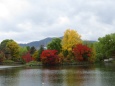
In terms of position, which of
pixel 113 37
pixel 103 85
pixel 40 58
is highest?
pixel 113 37

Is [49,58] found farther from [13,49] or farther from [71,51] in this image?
[13,49]

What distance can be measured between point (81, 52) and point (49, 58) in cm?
1018

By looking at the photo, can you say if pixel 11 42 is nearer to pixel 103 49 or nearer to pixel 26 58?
pixel 26 58

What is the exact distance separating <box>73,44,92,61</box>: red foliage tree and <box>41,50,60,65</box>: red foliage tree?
19.6ft

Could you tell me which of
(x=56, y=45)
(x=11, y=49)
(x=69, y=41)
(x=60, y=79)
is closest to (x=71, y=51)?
(x=69, y=41)

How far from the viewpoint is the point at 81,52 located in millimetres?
90938

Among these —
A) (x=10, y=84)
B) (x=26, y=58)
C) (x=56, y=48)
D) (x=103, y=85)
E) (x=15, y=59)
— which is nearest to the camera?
(x=103, y=85)

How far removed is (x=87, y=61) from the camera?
93.1 m

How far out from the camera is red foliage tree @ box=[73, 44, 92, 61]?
295 feet

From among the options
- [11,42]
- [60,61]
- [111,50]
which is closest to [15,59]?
[11,42]

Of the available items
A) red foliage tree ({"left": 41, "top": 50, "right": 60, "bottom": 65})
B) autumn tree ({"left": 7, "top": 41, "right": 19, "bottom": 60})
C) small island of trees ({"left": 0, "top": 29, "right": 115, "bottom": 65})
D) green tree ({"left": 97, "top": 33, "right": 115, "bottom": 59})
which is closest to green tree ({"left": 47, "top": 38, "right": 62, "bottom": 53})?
small island of trees ({"left": 0, "top": 29, "right": 115, "bottom": 65})

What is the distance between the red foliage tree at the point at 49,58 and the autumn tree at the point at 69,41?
5.34 metres

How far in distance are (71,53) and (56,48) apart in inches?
336

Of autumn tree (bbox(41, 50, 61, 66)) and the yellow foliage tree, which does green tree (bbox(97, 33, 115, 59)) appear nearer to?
the yellow foliage tree
